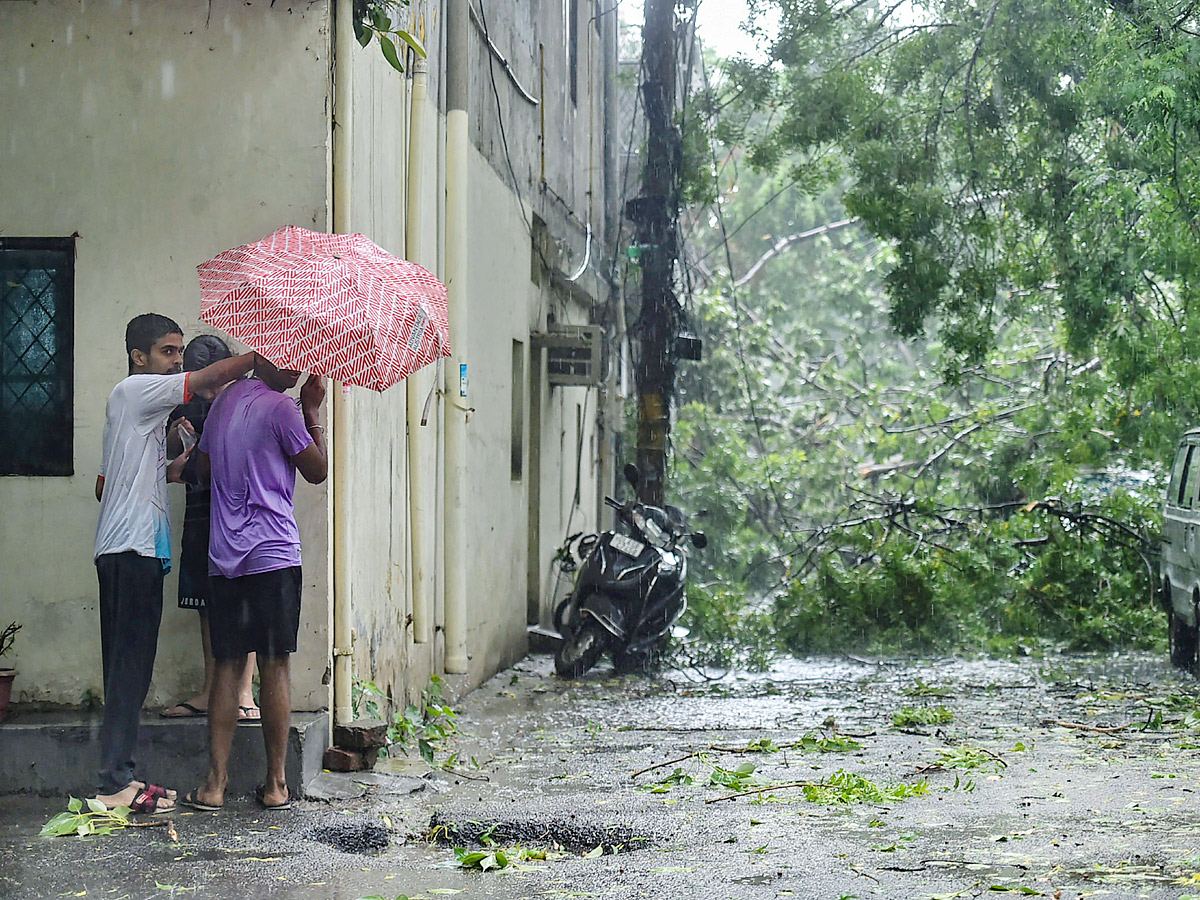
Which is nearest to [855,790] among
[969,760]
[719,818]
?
[719,818]

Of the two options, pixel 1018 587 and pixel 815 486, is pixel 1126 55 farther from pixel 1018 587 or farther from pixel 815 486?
pixel 815 486

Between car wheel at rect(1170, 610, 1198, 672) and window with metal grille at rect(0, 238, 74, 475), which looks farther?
car wheel at rect(1170, 610, 1198, 672)

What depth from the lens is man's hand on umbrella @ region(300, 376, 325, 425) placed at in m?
5.77

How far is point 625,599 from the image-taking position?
1116 cm

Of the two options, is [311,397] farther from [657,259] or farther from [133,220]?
[657,259]

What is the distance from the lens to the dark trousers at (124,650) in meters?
5.54

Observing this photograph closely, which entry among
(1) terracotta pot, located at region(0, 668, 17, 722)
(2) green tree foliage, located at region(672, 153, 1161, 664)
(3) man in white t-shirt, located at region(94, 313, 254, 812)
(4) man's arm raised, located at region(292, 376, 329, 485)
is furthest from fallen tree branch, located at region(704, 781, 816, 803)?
(2) green tree foliage, located at region(672, 153, 1161, 664)

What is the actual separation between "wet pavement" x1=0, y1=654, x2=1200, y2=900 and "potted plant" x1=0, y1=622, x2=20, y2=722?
1.56 feet

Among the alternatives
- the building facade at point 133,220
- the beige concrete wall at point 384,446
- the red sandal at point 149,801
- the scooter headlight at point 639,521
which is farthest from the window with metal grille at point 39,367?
the scooter headlight at point 639,521

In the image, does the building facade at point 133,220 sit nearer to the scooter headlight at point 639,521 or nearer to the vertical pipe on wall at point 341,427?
the vertical pipe on wall at point 341,427

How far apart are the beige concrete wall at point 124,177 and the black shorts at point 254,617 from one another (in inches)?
20.2

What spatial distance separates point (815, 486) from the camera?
1977 centimetres

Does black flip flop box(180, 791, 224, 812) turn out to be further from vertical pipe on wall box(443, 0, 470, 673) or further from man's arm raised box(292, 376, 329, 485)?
vertical pipe on wall box(443, 0, 470, 673)

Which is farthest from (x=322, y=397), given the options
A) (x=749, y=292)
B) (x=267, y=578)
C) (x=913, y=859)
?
(x=749, y=292)
